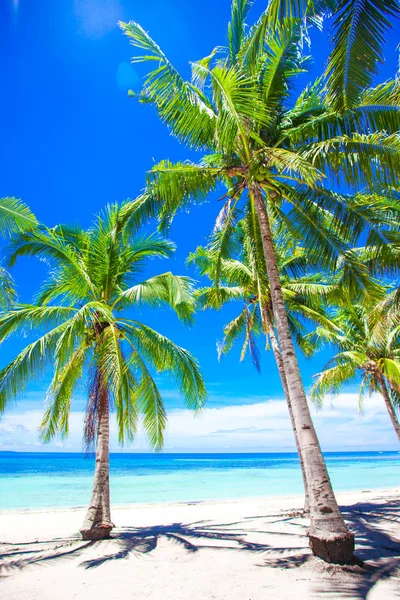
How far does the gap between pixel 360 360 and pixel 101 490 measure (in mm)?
8943

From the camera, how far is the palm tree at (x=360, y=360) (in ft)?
40.7

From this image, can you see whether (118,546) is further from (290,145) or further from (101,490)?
(290,145)

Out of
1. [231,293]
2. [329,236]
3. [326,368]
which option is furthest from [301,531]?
[326,368]

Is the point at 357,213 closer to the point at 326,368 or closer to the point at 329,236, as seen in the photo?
the point at 329,236

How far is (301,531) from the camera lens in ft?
23.5

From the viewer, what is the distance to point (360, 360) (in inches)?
475

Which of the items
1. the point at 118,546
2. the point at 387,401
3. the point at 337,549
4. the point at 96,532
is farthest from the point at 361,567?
the point at 387,401

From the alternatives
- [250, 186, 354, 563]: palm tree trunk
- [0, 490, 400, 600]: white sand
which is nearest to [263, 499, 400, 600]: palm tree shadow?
[0, 490, 400, 600]: white sand

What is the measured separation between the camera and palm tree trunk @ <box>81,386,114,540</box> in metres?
6.85

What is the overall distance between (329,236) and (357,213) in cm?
61

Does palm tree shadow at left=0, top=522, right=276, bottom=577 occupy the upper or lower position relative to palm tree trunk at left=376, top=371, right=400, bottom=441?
lower

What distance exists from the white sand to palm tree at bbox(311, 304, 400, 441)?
17.8ft

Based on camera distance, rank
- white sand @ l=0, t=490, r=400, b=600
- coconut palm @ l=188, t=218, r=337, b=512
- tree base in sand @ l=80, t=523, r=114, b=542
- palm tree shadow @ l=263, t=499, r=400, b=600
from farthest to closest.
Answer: coconut palm @ l=188, t=218, r=337, b=512 → tree base in sand @ l=80, t=523, r=114, b=542 → white sand @ l=0, t=490, r=400, b=600 → palm tree shadow @ l=263, t=499, r=400, b=600

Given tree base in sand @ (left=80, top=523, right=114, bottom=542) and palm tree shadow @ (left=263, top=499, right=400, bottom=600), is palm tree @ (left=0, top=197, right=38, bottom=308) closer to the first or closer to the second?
tree base in sand @ (left=80, top=523, right=114, bottom=542)
